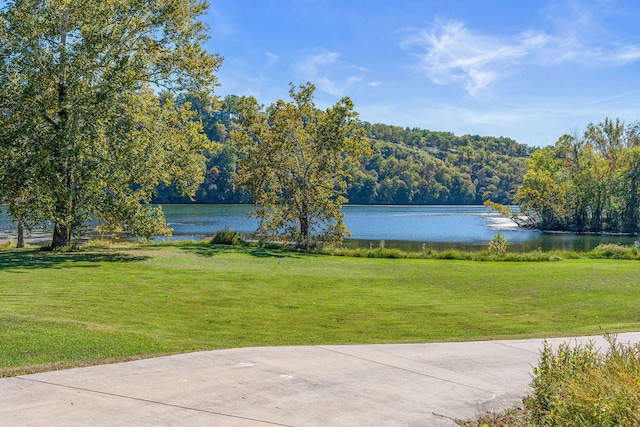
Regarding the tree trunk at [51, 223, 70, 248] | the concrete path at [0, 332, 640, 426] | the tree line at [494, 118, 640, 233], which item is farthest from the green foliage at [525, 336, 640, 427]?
the tree line at [494, 118, 640, 233]

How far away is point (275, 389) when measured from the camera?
6543mm

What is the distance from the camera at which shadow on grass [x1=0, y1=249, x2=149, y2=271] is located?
20.4 metres

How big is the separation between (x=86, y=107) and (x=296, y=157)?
1507 cm

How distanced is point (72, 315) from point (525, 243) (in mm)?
52025

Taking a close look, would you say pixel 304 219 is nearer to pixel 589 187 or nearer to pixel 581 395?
pixel 581 395

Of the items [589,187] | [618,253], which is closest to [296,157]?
[618,253]

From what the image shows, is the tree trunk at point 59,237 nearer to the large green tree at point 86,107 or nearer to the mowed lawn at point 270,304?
the large green tree at point 86,107

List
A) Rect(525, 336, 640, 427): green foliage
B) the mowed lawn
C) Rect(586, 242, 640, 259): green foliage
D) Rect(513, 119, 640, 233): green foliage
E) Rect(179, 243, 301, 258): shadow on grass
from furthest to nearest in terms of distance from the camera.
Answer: Rect(513, 119, 640, 233): green foliage → Rect(586, 242, 640, 259): green foliage → Rect(179, 243, 301, 258): shadow on grass → the mowed lawn → Rect(525, 336, 640, 427): green foliage

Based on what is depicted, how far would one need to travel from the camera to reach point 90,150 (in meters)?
24.1

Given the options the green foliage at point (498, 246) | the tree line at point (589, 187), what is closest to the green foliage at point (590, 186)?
the tree line at point (589, 187)

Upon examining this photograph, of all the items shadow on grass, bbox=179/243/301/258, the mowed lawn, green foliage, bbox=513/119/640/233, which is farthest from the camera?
green foliage, bbox=513/119/640/233

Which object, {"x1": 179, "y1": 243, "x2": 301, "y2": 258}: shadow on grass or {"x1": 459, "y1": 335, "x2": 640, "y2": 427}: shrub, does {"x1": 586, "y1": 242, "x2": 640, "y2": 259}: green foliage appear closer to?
{"x1": 179, "y1": 243, "x2": 301, "y2": 258}: shadow on grass

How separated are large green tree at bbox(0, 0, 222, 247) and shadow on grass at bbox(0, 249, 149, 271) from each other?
1358 mm

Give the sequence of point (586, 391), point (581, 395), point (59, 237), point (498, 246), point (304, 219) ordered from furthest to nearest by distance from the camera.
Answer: point (304, 219)
point (498, 246)
point (59, 237)
point (586, 391)
point (581, 395)
